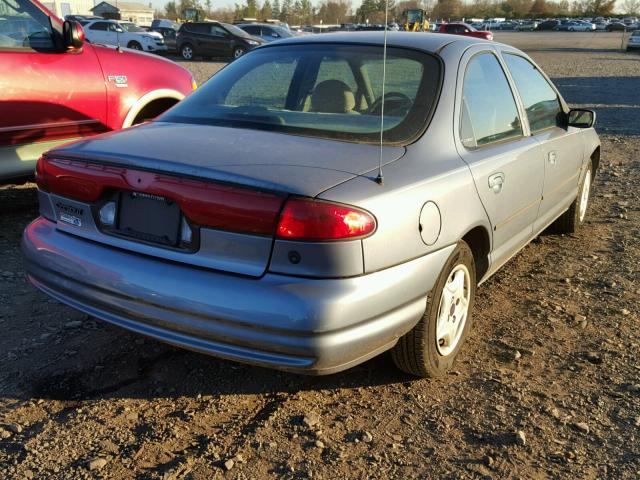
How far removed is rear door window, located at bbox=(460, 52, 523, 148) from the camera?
3.25 m

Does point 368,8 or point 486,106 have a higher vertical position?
point 368,8

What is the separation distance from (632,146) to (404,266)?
336 inches

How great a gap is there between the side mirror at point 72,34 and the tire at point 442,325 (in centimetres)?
372

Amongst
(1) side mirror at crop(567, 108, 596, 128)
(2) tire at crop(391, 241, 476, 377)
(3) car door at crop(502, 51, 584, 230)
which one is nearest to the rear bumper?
(2) tire at crop(391, 241, 476, 377)

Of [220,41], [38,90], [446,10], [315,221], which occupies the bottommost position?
[220,41]

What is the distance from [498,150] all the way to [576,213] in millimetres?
2277

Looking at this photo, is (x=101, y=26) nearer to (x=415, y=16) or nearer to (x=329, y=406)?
(x=415, y=16)

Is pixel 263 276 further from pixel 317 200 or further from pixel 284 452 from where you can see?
pixel 284 452

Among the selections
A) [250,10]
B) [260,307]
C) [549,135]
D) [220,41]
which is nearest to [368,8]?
[220,41]

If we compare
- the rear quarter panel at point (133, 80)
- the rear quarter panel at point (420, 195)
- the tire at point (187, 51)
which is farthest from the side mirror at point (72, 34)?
the tire at point (187, 51)

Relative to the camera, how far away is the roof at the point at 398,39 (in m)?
3.40

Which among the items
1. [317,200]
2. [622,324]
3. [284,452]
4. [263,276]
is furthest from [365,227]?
[622,324]

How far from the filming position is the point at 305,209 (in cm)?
230

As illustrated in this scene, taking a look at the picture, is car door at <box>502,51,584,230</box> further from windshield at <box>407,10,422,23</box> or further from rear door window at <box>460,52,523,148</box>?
windshield at <box>407,10,422,23</box>
